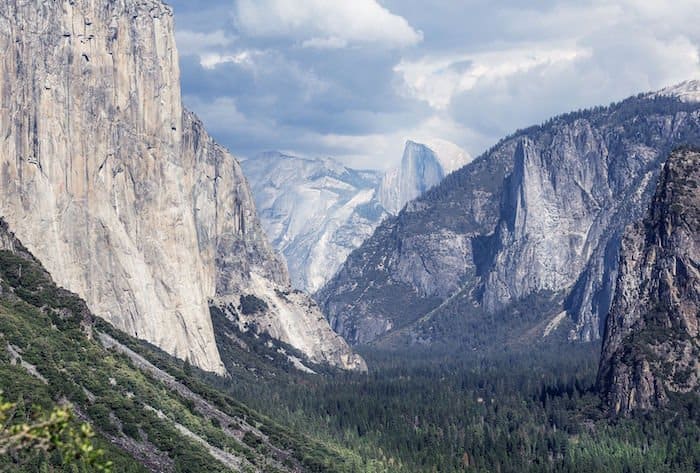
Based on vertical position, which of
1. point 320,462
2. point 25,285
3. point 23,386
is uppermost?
point 25,285

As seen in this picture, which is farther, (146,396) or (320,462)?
(320,462)

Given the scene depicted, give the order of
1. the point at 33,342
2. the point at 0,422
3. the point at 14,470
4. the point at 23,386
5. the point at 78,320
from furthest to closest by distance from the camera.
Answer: the point at 78,320 < the point at 33,342 < the point at 23,386 < the point at 14,470 < the point at 0,422

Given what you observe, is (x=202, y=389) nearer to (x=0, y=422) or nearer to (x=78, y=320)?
(x=78, y=320)

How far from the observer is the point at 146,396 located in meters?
164

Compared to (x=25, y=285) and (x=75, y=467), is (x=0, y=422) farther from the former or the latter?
(x=25, y=285)

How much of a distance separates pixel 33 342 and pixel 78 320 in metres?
25.8

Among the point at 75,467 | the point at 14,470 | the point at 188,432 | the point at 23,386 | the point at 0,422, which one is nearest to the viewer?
the point at 0,422

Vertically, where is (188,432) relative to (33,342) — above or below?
below

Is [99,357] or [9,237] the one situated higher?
[9,237]

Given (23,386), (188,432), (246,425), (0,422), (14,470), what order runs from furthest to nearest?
(246,425), (188,432), (23,386), (14,470), (0,422)

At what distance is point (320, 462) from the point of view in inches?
7057

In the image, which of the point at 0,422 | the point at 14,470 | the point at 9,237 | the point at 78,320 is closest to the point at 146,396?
the point at 78,320

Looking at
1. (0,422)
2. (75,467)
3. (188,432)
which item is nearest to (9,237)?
(188,432)

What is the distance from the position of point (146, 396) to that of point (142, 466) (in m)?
30.6
